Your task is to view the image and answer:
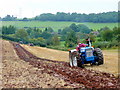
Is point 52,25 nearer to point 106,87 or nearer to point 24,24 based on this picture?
point 24,24

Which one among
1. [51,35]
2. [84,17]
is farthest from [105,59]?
[84,17]

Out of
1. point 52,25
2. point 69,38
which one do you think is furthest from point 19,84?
point 52,25

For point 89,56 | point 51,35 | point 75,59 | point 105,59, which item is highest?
point 89,56

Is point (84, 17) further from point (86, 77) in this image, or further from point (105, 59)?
point (86, 77)

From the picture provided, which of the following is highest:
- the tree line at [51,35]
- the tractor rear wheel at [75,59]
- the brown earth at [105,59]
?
the tractor rear wheel at [75,59]

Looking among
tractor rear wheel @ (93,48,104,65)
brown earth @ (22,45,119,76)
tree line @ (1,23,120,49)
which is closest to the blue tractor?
tractor rear wheel @ (93,48,104,65)

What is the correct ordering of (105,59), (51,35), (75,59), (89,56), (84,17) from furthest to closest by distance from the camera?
1. (84,17)
2. (51,35)
3. (105,59)
4. (89,56)
5. (75,59)

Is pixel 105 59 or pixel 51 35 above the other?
pixel 105 59

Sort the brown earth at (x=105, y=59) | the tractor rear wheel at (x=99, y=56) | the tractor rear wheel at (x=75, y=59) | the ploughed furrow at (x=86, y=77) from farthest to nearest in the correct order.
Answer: the tractor rear wheel at (x=99, y=56) → the tractor rear wheel at (x=75, y=59) → the brown earth at (x=105, y=59) → the ploughed furrow at (x=86, y=77)

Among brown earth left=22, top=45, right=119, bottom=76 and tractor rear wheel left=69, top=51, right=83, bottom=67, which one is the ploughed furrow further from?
tractor rear wheel left=69, top=51, right=83, bottom=67

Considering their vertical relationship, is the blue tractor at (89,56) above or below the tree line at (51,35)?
above

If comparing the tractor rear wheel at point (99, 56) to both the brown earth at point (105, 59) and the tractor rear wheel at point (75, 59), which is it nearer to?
the brown earth at point (105, 59)

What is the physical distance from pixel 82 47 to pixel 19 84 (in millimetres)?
9415

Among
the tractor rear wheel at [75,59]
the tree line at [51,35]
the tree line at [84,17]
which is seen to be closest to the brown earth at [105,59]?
the tractor rear wheel at [75,59]
